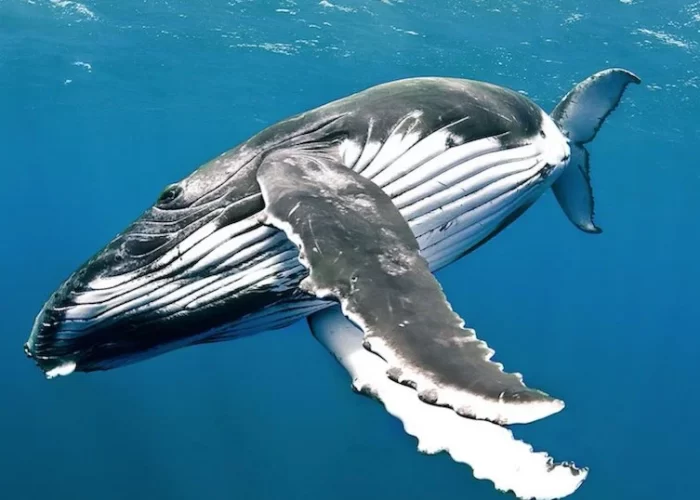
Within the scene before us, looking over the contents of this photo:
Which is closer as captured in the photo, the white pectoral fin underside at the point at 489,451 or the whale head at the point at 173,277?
the white pectoral fin underside at the point at 489,451

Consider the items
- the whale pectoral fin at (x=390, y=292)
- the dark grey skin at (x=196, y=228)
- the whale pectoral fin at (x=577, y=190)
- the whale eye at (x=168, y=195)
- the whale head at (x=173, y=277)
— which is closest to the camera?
the whale pectoral fin at (x=390, y=292)

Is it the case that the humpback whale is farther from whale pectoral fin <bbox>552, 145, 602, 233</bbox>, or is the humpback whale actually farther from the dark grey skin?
whale pectoral fin <bbox>552, 145, 602, 233</bbox>

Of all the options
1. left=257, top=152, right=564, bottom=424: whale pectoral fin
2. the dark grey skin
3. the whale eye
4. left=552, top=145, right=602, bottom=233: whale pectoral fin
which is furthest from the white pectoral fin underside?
left=552, top=145, right=602, bottom=233: whale pectoral fin

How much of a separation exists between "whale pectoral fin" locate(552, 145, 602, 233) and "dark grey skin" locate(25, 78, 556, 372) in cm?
246

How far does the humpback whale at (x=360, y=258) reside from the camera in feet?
7.90

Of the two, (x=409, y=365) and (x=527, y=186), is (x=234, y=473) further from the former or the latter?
(x=409, y=365)

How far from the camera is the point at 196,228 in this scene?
12.4 feet

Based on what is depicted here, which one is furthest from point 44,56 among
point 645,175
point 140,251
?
point 645,175

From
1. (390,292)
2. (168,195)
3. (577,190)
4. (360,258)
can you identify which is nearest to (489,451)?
(390,292)

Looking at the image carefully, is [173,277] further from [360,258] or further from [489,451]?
[489,451]

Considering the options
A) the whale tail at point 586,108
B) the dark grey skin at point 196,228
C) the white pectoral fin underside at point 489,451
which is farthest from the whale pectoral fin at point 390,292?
the whale tail at point 586,108

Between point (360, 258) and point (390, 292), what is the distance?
21 centimetres

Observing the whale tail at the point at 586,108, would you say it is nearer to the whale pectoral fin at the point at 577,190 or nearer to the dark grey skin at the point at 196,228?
the whale pectoral fin at the point at 577,190

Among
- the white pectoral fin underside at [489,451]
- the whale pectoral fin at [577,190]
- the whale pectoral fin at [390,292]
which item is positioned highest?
the whale pectoral fin at [390,292]
